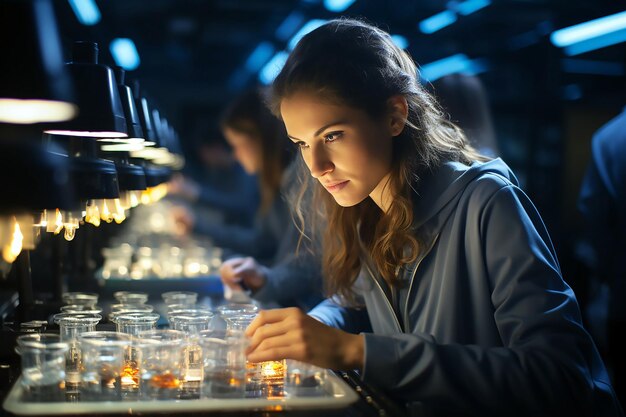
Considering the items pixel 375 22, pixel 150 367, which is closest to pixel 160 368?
pixel 150 367

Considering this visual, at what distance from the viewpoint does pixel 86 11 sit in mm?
3398

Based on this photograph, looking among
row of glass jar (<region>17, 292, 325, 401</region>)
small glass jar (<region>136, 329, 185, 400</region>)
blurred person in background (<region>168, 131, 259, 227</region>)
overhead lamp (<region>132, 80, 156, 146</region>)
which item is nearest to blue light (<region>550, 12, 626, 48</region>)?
overhead lamp (<region>132, 80, 156, 146</region>)

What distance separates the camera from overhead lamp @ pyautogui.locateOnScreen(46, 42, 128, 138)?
1817mm

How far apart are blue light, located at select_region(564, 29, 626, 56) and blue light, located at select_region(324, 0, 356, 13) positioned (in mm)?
1473

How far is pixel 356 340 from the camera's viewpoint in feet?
5.53

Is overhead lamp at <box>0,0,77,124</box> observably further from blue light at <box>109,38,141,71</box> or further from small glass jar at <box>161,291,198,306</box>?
blue light at <box>109,38,141,71</box>

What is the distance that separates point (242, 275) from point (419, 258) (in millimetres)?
1438

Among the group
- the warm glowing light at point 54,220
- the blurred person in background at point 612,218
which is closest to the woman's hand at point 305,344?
the warm glowing light at point 54,220

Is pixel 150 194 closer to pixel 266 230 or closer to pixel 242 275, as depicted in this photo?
pixel 242 275

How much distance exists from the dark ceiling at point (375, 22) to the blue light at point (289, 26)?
0.05m

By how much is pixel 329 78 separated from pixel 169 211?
6445 millimetres

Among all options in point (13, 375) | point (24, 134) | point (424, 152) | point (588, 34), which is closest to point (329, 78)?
point (424, 152)

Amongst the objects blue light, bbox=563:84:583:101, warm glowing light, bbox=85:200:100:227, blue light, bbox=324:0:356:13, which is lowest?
warm glowing light, bbox=85:200:100:227

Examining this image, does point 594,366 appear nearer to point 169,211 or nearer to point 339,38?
point 339,38
